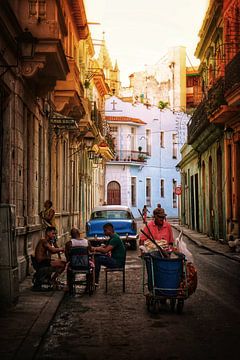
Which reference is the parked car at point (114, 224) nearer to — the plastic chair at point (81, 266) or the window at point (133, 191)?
the plastic chair at point (81, 266)

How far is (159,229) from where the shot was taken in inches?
407

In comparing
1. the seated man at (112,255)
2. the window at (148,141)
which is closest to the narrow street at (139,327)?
the seated man at (112,255)

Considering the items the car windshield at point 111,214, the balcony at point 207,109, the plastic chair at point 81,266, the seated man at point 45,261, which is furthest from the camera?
the car windshield at point 111,214

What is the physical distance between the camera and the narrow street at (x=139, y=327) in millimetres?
7102

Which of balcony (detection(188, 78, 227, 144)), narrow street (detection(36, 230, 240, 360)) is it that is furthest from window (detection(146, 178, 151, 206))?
narrow street (detection(36, 230, 240, 360))

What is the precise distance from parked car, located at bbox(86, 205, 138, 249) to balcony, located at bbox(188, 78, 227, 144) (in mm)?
4866

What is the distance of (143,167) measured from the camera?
62.9 metres

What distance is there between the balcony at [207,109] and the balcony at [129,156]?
86.2 ft

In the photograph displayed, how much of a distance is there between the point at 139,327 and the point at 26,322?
1462mm

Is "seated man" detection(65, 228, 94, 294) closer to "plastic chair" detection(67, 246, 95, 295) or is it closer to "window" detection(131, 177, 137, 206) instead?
"plastic chair" detection(67, 246, 95, 295)

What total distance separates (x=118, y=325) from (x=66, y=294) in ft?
11.1

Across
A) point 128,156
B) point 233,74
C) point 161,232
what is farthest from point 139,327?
point 128,156

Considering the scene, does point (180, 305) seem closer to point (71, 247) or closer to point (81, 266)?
point (81, 266)

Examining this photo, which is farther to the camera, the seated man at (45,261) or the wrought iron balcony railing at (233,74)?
the wrought iron balcony railing at (233,74)
